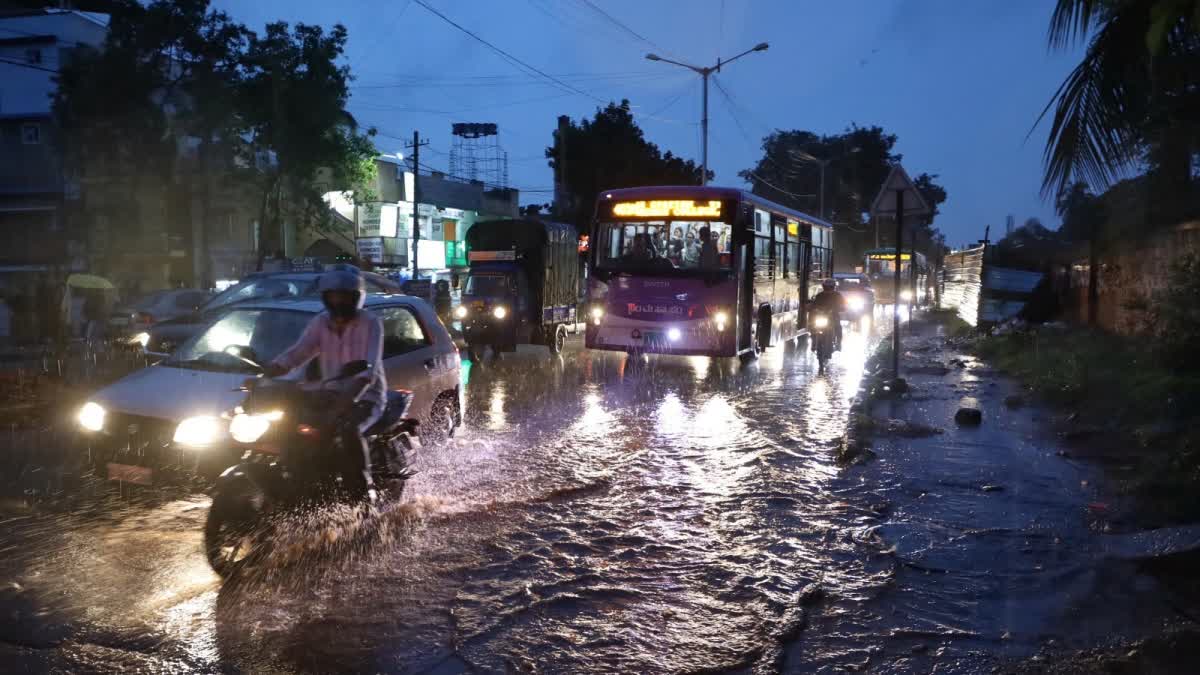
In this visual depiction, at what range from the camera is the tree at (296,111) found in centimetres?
A: 3150

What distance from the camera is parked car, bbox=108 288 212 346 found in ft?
53.2

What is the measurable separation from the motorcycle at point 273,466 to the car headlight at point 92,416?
1.44m

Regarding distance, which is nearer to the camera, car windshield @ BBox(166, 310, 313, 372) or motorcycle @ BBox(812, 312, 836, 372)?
car windshield @ BBox(166, 310, 313, 372)

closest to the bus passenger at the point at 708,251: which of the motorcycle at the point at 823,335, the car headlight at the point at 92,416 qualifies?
the motorcycle at the point at 823,335

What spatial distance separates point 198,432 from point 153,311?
12.5 m

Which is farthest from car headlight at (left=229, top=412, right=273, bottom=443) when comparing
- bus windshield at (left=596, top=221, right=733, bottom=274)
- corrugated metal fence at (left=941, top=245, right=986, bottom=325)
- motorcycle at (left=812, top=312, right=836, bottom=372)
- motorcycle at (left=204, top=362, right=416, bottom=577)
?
corrugated metal fence at (left=941, top=245, right=986, bottom=325)

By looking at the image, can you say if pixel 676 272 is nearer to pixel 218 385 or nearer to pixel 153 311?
pixel 218 385

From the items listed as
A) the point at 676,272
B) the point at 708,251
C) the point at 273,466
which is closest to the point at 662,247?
the point at 676,272

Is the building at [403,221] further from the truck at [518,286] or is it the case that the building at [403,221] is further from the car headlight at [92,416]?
the car headlight at [92,416]

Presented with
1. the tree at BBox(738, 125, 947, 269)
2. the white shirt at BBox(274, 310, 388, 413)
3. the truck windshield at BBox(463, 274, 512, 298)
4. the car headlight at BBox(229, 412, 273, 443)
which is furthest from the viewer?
the tree at BBox(738, 125, 947, 269)

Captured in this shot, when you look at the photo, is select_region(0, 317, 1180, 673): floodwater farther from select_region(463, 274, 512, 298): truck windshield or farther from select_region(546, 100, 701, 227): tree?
select_region(546, 100, 701, 227): tree

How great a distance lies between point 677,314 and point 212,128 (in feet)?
74.8

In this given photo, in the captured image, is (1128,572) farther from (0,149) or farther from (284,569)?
(0,149)

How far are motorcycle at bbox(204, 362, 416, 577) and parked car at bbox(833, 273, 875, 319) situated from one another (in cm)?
2850
